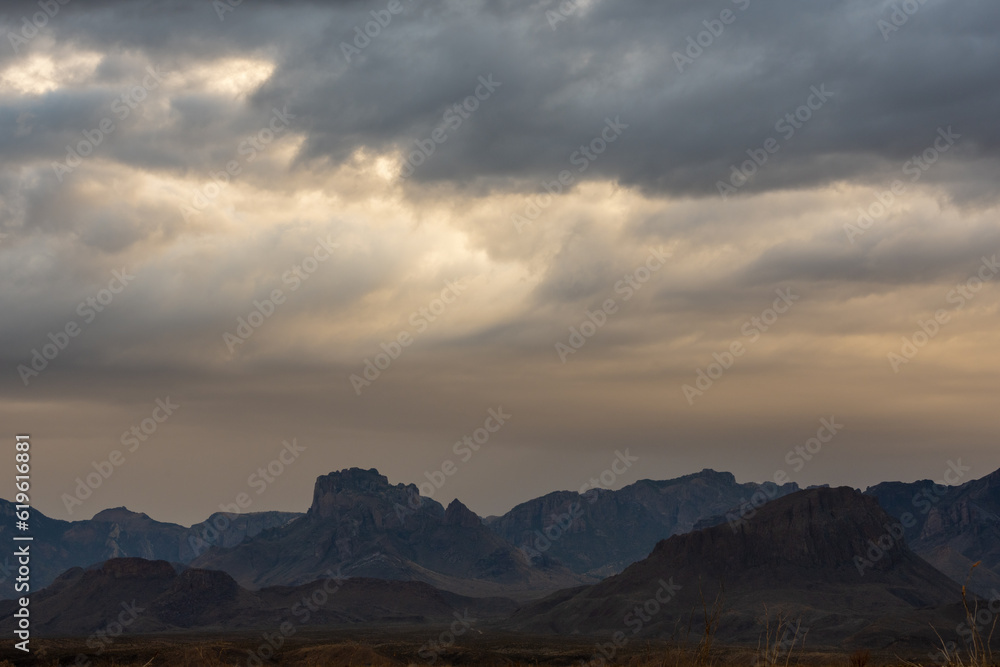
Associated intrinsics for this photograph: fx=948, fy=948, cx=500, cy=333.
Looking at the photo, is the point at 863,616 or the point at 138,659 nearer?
the point at 138,659

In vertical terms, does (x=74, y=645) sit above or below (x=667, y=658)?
above

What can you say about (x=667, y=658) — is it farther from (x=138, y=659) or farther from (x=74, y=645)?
(x=74, y=645)

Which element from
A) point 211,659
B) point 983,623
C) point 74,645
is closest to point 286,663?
point 211,659

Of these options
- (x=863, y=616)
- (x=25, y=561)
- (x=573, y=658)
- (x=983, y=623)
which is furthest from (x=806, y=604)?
(x=25, y=561)

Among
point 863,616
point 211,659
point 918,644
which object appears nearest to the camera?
point 211,659

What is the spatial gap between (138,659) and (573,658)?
180ft

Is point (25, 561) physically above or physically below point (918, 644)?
above

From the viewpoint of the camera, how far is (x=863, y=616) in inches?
7224

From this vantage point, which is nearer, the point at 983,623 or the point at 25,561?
the point at 25,561

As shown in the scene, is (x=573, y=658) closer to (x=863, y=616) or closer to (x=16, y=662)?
(x=16, y=662)

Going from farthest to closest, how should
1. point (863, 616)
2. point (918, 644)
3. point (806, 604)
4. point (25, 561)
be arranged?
point (806, 604), point (863, 616), point (918, 644), point (25, 561)

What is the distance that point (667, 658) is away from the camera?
1275cm

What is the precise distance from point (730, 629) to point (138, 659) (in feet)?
394

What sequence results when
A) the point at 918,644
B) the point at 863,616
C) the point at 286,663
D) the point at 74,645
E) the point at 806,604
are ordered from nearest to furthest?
the point at 286,663, the point at 74,645, the point at 918,644, the point at 863,616, the point at 806,604
